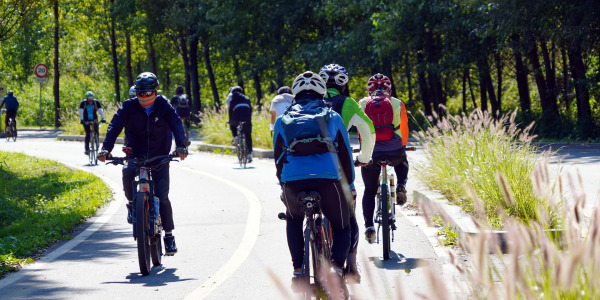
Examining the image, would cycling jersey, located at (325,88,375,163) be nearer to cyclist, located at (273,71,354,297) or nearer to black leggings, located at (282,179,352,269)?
cyclist, located at (273,71,354,297)

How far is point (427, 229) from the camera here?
384 inches

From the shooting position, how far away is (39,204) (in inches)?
536

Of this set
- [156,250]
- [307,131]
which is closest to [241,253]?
[156,250]

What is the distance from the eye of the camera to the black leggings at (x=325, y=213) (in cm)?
555

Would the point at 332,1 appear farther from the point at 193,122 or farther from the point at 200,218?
the point at 200,218

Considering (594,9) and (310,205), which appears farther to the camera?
(594,9)

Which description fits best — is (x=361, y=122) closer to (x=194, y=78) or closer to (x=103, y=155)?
(x=103, y=155)

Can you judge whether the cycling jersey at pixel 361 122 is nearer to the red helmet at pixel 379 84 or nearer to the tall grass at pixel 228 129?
the red helmet at pixel 379 84

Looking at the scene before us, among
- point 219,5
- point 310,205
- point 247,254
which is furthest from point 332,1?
point 310,205

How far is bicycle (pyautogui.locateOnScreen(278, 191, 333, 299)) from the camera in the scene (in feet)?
17.7

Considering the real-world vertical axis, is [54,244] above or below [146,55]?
below

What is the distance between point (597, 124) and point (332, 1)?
12371mm

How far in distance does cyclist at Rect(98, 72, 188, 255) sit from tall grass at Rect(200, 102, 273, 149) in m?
15.8

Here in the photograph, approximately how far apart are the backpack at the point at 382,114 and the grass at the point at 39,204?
12.2 feet
